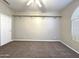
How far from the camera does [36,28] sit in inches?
395

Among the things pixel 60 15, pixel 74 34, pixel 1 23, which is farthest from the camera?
pixel 60 15

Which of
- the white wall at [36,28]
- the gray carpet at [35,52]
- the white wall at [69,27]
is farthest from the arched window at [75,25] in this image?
the white wall at [36,28]

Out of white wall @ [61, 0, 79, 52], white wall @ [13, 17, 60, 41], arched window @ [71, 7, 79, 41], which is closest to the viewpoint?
white wall @ [61, 0, 79, 52]

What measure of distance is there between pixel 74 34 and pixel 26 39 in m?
4.92

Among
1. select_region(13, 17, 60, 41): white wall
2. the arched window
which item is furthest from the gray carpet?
select_region(13, 17, 60, 41): white wall

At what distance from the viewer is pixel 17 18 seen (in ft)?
32.8

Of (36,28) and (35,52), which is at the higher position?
(36,28)

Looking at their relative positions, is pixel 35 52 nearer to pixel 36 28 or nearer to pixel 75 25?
pixel 75 25

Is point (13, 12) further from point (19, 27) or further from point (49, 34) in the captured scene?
point (49, 34)

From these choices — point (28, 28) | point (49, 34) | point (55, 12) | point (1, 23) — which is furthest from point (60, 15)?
point (1, 23)

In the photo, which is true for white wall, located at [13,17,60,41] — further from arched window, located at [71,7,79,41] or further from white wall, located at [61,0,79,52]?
arched window, located at [71,7,79,41]

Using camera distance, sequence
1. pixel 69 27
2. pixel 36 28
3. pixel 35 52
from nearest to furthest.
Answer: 1. pixel 35 52
2. pixel 69 27
3. pixel 36 28

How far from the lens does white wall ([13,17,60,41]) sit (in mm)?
9984

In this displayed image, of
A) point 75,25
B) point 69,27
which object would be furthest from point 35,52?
point 69,27
